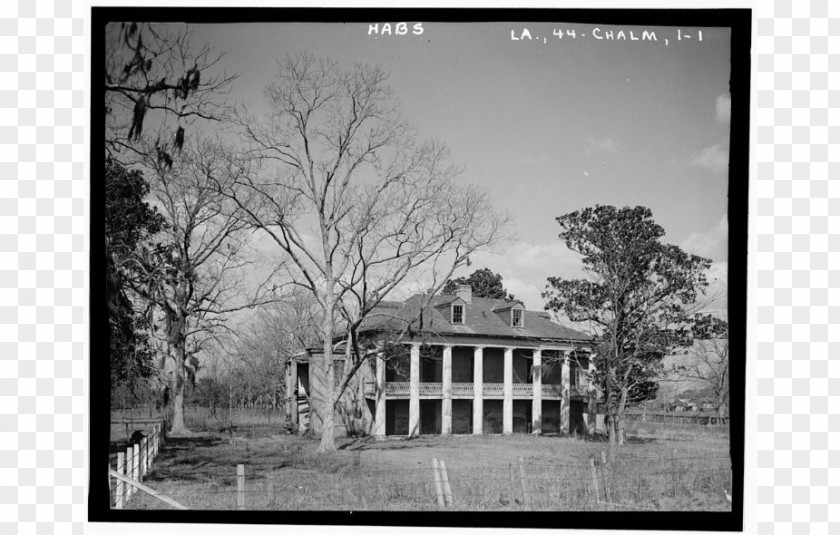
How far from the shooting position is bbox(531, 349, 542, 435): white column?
895cm

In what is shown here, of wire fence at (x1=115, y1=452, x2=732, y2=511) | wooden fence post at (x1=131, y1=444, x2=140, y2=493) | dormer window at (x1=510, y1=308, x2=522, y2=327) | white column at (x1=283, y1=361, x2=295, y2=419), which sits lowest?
wire fence at (x1=115, y1=452, x2=732, y2=511)

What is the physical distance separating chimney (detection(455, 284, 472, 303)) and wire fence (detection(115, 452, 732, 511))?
198cm

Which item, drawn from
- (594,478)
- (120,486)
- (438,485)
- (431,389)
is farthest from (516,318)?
(120,486)

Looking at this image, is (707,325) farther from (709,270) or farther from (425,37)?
(425,37)

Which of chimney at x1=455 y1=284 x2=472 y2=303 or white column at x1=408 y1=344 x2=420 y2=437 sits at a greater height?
chimney at x1=455 y1=284 x2=472 y2=303

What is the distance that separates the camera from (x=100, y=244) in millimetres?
7977

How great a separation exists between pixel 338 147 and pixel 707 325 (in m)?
5.01

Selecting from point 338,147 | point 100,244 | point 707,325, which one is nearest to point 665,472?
point 707,325

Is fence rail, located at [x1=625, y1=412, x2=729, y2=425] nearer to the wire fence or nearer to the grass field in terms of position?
the grass field

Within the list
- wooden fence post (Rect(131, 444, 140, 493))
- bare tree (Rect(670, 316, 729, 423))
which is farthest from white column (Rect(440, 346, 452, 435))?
wooden fence post (Rect(131, 444, 140, 493))

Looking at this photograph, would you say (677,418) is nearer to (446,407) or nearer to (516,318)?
(516,318)

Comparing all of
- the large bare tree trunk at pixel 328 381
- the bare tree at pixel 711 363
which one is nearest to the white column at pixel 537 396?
the bare tree at pixel 711 363

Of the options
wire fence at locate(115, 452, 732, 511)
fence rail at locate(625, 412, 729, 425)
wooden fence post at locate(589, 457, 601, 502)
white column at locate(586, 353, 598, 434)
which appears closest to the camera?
wire fence at locate(115, 452, 732, 511)

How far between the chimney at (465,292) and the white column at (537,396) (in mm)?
1195
